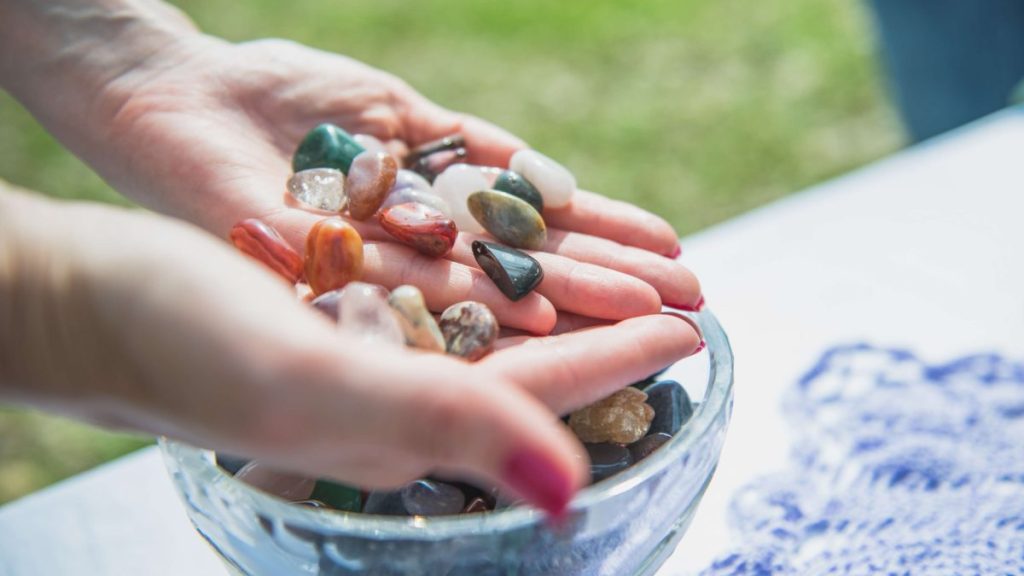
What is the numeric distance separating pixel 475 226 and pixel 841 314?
1.42 ft

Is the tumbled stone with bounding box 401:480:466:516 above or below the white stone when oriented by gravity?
below

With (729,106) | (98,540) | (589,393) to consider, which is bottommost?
(98,540)

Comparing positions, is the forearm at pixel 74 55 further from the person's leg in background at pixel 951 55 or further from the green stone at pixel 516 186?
the person's leg in background at pixel 951 55

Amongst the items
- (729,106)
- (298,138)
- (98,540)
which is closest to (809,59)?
(729,106)

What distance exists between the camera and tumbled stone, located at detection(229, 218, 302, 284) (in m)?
0.69

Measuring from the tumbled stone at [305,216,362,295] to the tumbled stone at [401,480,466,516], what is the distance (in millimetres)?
156

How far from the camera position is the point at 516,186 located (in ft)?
2.68

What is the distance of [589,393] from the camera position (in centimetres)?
59

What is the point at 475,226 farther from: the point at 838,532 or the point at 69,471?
the point at 69,471

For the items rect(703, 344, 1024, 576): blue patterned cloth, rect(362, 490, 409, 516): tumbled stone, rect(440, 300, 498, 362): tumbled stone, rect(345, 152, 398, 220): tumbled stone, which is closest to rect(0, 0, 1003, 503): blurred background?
rect(703, 344, 1024, 576): blue patterned cloth

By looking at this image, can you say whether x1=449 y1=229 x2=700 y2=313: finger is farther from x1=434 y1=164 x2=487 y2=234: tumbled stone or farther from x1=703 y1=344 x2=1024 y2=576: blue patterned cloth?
x1=703 y1=344 x2=1024 y2=576: blue patterned cloth

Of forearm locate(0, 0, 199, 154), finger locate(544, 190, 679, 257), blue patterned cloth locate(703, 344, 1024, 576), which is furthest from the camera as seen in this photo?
forearm locate(0, 0, 199, 154)

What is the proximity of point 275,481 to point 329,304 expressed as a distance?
0.39 ft

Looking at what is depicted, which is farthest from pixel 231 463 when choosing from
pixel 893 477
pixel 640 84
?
pixel 640 84
